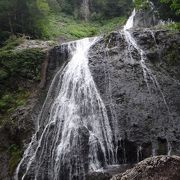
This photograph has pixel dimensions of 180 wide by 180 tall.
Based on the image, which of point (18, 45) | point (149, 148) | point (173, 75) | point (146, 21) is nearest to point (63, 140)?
point (149, 148)

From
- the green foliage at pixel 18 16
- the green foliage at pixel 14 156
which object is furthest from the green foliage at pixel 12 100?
Result: the green foliage at pixel 18 16

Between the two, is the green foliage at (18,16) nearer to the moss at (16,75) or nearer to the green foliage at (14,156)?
the moss at (16,75)

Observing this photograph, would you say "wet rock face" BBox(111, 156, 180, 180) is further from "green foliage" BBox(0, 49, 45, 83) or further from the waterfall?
"green foliage" BBox(0, 49, 45, 83)

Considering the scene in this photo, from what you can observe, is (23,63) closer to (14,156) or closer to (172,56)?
(14,156)

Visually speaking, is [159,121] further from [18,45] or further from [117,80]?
[18,45]

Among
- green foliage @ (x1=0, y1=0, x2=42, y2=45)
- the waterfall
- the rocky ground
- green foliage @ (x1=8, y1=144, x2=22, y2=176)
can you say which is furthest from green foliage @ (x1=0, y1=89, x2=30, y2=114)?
green foliage @ (x1=0, y1=0, x2=42, y2=45)

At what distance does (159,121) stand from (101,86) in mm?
3242

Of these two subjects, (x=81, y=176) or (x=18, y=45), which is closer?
(x=81, y=176)

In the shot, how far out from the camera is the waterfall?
1276cm

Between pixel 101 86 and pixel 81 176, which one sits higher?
pixel 101 86

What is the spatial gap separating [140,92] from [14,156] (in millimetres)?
5883

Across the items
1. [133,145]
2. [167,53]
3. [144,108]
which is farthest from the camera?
[167,53]

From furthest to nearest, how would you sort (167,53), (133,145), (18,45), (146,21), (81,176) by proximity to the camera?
(146,21) < (18,45) < (167,53) < (133,145) < (81,176)

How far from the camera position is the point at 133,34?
18359 millimetres
